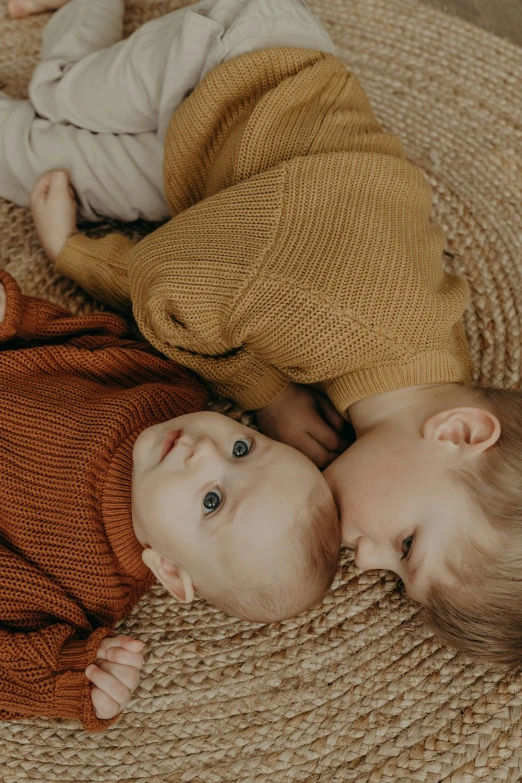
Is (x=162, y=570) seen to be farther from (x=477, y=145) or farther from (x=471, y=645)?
(x=477, y=145)

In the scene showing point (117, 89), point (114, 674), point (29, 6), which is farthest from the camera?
point (29, 6)

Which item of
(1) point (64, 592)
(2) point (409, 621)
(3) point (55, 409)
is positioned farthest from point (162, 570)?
(2) point (409, 621)

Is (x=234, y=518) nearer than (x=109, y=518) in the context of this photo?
Yes

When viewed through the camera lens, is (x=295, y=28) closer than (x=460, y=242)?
Yes

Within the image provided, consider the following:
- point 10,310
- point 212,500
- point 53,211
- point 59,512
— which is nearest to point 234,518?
point 212,500

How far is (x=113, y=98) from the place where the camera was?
117 centimetres

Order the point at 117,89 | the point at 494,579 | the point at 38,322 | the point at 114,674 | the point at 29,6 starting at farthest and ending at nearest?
the point at 29,6, the point at 117,89, the point at 38,322, the point at 114,674, the point at 494,579

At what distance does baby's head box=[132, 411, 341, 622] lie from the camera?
86 cm

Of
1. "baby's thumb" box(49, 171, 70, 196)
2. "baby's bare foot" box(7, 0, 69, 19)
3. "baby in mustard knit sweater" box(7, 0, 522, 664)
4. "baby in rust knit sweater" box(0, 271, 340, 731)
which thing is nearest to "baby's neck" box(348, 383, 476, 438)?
"baby in mustard knit sweater" box(7, 0, 522, 664)

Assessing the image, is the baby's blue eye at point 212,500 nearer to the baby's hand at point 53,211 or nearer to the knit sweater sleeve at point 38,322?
the knit sweater sleeve at point 38,322

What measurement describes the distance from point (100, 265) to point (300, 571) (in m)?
0.61

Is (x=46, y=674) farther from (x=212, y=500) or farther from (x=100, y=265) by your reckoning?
(x=100, y=265)

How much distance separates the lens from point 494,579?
0.83 meters

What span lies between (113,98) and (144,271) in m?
0.40
